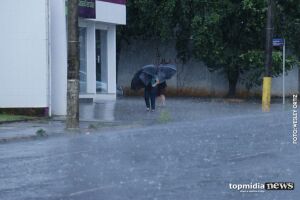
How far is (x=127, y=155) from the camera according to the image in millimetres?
14125

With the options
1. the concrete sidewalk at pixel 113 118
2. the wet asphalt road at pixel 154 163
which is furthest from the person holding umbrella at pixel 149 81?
the wet asphalt road at pixel 154 163

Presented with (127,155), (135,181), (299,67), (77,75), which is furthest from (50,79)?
(299,67)

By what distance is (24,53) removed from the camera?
24.0m

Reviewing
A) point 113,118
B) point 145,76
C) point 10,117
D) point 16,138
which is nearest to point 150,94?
point 145,76

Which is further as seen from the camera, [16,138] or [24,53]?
[24,53]

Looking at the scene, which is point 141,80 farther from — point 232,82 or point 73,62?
point 232,82

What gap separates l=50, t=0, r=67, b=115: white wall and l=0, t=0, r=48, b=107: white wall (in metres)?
0.58

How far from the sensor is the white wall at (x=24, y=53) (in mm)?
23906

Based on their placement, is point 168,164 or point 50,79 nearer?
point 168,164

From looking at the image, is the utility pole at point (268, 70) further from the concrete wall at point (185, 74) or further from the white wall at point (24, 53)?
the concrete wall at point (185, 74)

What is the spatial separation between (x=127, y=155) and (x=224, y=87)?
94.8ft

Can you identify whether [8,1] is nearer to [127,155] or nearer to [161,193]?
[127,155]

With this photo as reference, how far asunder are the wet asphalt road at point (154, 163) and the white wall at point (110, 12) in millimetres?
12460

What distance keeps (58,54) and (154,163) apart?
41.1 ft
